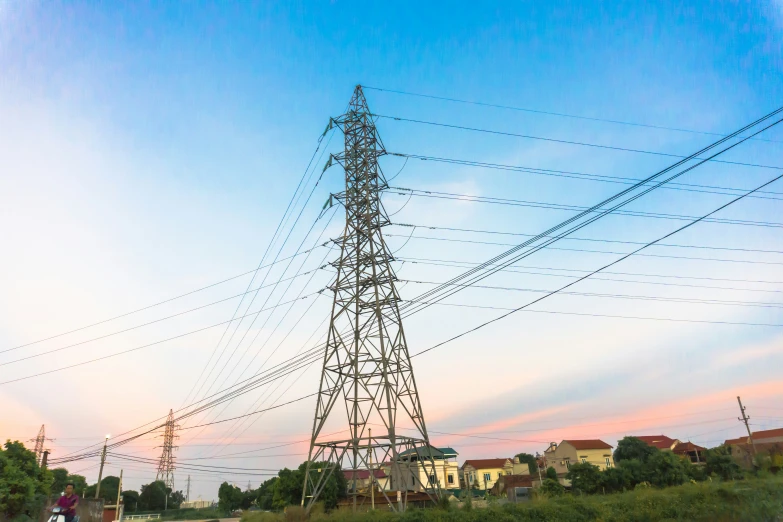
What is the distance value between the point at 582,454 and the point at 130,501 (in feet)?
243

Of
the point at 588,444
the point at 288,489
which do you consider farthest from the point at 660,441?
the point at 288,489

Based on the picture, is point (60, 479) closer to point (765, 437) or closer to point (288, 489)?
point (288, 489)

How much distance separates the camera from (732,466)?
43.2 metres

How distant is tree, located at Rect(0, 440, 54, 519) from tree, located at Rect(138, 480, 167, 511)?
5604cm

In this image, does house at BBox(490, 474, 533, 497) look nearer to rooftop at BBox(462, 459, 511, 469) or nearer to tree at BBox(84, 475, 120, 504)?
rooftop at BBox(462, 459, 511, 469)

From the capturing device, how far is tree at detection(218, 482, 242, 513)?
243 feet

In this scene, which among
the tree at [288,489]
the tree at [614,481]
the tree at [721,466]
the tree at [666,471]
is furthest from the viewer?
the tree at [721,466]

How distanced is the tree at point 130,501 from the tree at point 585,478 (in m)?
72.0

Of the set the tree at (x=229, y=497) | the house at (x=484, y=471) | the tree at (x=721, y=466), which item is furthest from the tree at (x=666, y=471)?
the tree at (x=229, y=497)

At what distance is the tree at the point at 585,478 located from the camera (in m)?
42.2

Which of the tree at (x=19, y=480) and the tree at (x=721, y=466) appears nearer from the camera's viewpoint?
the tree at (x=19, y=480)

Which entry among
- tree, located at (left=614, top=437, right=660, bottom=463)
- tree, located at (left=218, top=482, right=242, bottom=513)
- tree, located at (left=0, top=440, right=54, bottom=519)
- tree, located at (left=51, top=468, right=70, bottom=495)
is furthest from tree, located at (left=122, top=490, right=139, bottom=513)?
tree, located at (left=614, top=437, right=660, bottom=463)

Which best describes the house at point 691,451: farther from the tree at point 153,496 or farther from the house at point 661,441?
the tree at point 153,496

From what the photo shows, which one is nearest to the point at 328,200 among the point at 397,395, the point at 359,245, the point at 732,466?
the point at 359,245
